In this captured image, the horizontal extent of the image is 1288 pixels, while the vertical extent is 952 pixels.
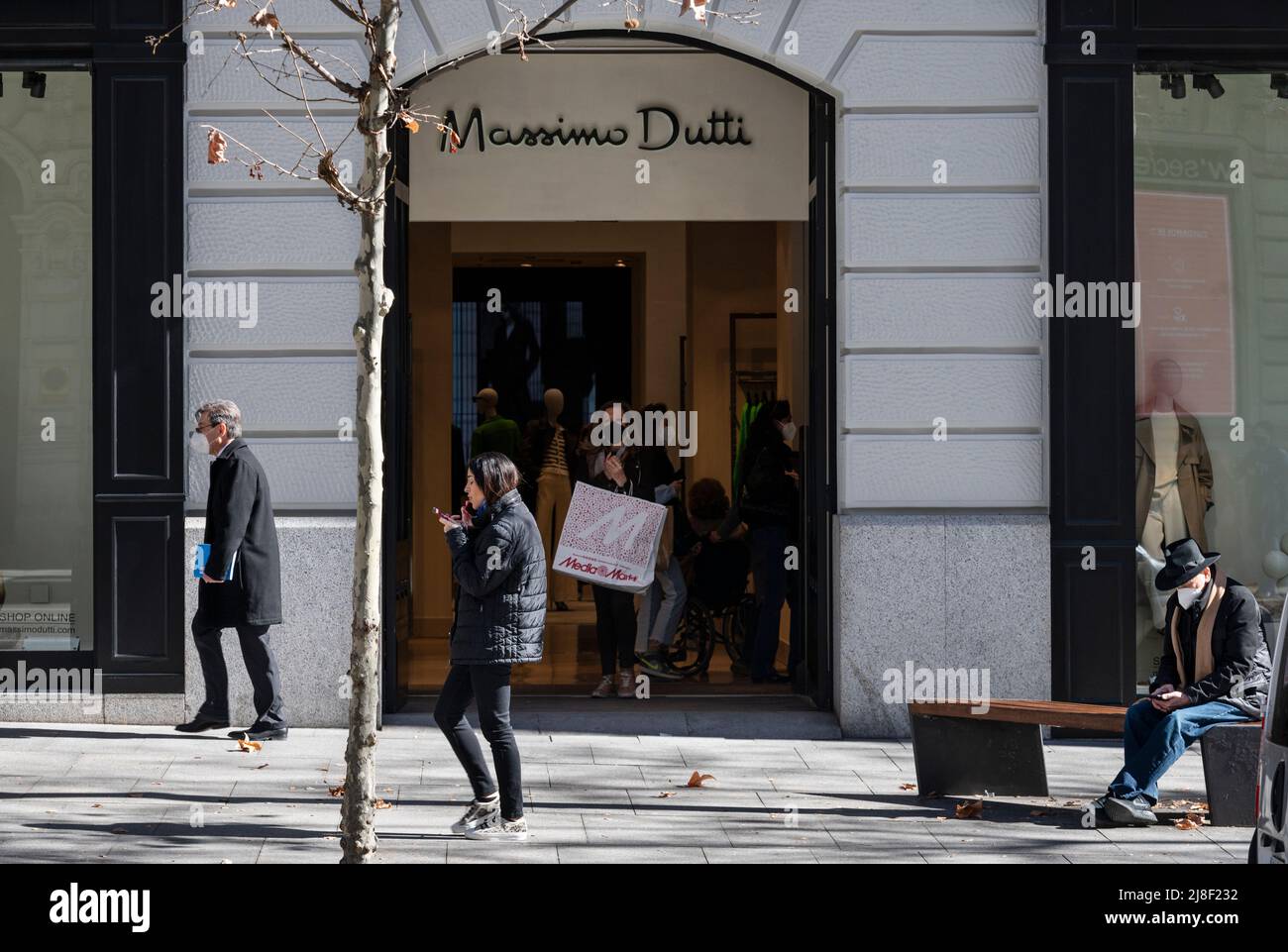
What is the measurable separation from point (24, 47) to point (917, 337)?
609 cm

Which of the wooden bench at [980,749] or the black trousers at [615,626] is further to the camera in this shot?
the black trousers at [615,626]

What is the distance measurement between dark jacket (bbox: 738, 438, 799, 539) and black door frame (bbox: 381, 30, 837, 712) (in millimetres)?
727

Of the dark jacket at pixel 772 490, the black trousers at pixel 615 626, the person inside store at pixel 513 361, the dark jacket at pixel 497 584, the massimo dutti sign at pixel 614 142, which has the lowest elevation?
the black trousers at pixel 615 626

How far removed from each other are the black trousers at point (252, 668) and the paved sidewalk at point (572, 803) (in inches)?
9.7

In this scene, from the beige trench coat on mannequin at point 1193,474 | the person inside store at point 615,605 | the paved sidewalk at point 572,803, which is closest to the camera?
the paved sidewalk at point 572,803

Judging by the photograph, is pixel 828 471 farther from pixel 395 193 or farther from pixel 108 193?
pixel 108 193

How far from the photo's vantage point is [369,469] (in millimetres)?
7270

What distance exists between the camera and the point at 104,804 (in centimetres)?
848

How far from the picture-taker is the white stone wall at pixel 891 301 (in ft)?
35.5

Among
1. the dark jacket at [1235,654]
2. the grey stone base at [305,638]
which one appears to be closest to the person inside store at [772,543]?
the grey stone base at [305,638]

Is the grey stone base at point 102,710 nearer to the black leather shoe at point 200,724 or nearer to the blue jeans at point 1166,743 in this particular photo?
the black leather shoe at point 200,724

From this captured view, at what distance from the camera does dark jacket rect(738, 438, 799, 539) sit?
12.3m

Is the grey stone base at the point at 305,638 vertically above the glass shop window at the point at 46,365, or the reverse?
the glass shop window at the point at 46,365
